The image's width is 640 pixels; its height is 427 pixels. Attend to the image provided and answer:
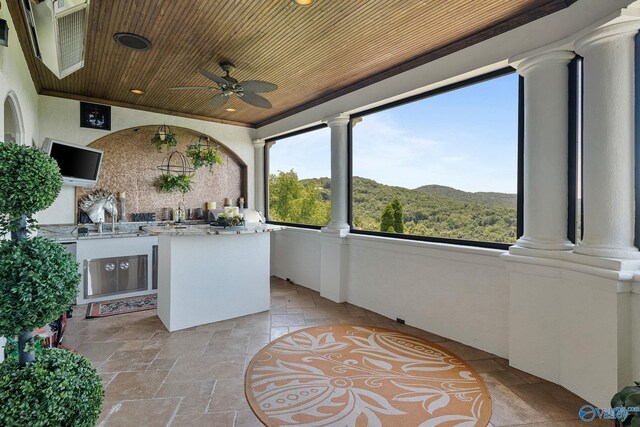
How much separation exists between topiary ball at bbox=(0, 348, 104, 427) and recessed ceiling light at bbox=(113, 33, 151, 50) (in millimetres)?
2866

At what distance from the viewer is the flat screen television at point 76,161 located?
4.16 m

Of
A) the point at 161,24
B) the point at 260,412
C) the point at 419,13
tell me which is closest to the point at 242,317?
the point at 260,412

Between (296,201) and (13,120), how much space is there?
12.5ft

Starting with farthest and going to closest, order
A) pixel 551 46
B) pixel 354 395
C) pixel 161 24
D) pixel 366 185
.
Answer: pixel 366 185 < pixel 161 24 < pixel 551 46 < pixel 354 395

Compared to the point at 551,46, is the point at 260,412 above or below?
below

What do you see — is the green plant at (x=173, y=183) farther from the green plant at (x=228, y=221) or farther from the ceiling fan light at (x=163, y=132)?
Result: the green plant at (x=228, y=221)

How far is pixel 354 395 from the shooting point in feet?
7.68

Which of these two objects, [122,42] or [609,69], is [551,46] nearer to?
[609,69]

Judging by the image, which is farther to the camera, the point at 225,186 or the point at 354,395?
the point at 225,186

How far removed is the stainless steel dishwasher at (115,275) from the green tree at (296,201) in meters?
2.44

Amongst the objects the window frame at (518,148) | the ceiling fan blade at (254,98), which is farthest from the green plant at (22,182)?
the window frame at (518,148)

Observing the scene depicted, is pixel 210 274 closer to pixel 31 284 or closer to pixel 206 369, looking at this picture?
pixel 206 369

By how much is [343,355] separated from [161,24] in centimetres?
342

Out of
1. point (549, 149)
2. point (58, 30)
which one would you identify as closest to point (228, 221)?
point (58, 30)
